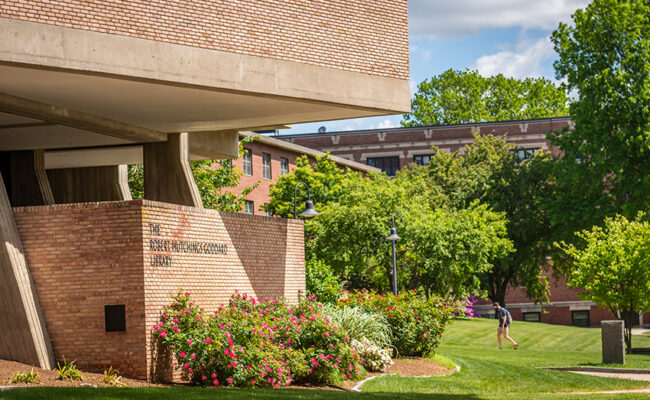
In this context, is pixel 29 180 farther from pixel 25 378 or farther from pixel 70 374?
pixel 25 378

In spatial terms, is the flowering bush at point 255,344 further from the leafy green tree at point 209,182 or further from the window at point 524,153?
the window at point 524,153

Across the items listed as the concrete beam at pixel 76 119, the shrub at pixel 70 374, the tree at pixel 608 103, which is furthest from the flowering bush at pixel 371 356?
the tree at pixel 608 103

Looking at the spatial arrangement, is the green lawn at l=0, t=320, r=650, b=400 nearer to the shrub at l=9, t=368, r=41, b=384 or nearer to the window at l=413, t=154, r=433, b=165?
the shrub at l=9, t=368, r=41, b=384

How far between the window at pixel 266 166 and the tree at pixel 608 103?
20.9 metres

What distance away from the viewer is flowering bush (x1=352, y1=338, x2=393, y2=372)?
798 inches

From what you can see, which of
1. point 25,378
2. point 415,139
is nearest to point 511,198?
point 415,139

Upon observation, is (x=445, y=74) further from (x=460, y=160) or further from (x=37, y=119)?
(x=37, y=119)

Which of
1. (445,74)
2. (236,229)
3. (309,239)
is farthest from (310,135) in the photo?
(236,229)

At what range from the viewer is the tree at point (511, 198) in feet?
179

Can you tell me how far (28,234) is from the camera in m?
16.6

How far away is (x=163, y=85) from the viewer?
1755 centimetres

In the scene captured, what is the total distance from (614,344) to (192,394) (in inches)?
688

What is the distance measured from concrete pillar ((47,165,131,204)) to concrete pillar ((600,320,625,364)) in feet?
53.0

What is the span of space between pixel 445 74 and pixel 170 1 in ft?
251
